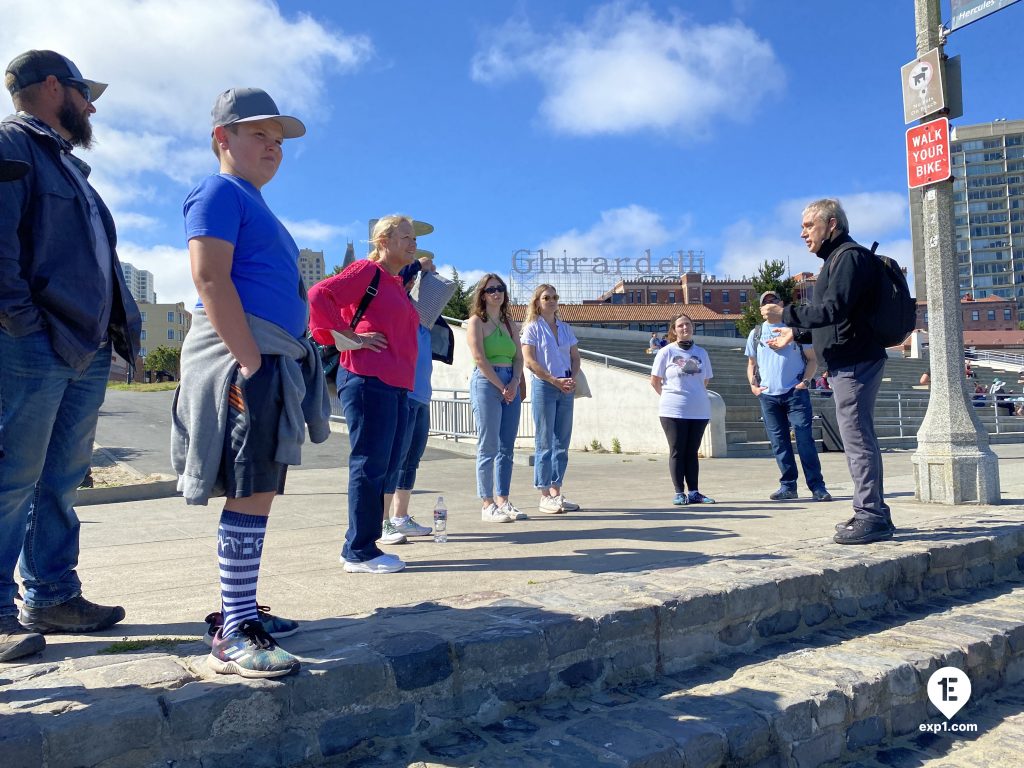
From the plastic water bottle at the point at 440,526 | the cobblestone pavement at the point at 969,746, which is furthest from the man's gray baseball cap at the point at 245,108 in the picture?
the cobblestone pavement at the point at 969,746

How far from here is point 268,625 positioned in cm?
266

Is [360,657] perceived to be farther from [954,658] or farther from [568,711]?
[954,658]

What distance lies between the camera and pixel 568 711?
9.00 feet

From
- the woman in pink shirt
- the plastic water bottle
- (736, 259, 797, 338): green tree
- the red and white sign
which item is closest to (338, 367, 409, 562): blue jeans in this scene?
the woman in pink shirt

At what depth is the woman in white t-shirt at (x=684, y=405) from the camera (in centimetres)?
651

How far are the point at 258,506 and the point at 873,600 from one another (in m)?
3.21

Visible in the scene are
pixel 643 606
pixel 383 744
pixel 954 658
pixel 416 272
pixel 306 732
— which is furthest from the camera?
pixel 416 272

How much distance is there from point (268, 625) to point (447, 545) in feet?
6.55

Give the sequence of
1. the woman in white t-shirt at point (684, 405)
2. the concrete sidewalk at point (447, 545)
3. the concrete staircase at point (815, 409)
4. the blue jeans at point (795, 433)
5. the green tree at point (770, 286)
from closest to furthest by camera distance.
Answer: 1. the concrete sidewalk at point (447, 545)
2. the woman in white t-shirt at point (684, 405)
3. the blue jeans at point (795, 433)
4. the concrete staircase at point (815, 409)
5. the green tree at point (770, 286)

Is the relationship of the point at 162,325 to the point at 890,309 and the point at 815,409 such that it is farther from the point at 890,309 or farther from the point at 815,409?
the point at 890,309

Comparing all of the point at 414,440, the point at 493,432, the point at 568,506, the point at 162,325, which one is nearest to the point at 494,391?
the point at 493,432

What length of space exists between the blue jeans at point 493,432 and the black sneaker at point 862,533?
2.34m

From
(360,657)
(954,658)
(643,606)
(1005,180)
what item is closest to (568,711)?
(643,606)

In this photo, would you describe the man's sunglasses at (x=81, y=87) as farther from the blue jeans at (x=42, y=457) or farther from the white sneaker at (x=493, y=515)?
the white sneaker at (x=493, y=515)
